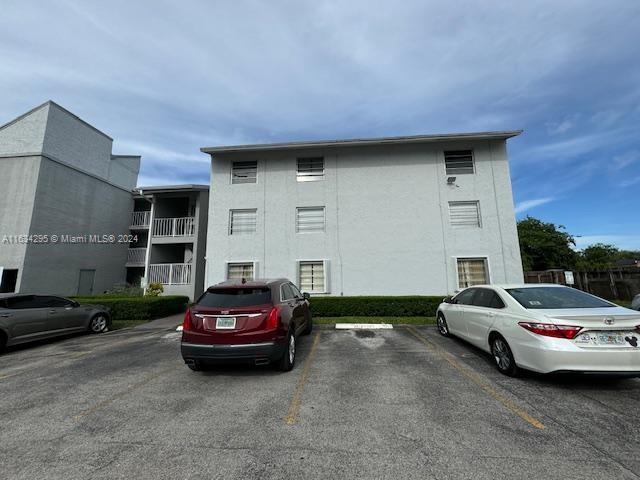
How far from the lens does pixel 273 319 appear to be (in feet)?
15.8

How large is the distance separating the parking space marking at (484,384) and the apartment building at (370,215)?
20.0 feet

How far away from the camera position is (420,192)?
1319 centimetres

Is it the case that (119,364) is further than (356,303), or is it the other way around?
(356,303)

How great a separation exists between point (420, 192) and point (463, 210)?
2.17 metres

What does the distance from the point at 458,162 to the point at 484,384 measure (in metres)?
11.7

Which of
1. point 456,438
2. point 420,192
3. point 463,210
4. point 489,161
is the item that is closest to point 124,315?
point 456,438

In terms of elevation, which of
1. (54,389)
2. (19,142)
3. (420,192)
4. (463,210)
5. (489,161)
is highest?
(19,142)

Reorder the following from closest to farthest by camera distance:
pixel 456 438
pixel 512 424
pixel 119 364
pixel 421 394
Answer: pixel 456 438
pixel 512 424
pixel 421 394
pixel 119 364

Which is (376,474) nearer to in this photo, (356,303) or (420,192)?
(356,303)

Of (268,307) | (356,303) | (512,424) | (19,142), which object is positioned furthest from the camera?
(19,142)

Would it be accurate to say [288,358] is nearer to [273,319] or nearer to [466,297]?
[273,319]

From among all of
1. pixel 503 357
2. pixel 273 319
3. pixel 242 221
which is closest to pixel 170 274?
pixel 242 221

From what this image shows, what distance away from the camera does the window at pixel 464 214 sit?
12.9 m

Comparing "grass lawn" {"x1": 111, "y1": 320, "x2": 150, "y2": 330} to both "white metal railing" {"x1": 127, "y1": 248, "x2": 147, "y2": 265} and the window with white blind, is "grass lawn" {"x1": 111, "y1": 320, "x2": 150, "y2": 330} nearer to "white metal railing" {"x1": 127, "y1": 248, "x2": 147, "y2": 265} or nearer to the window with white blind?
the window with white blind
